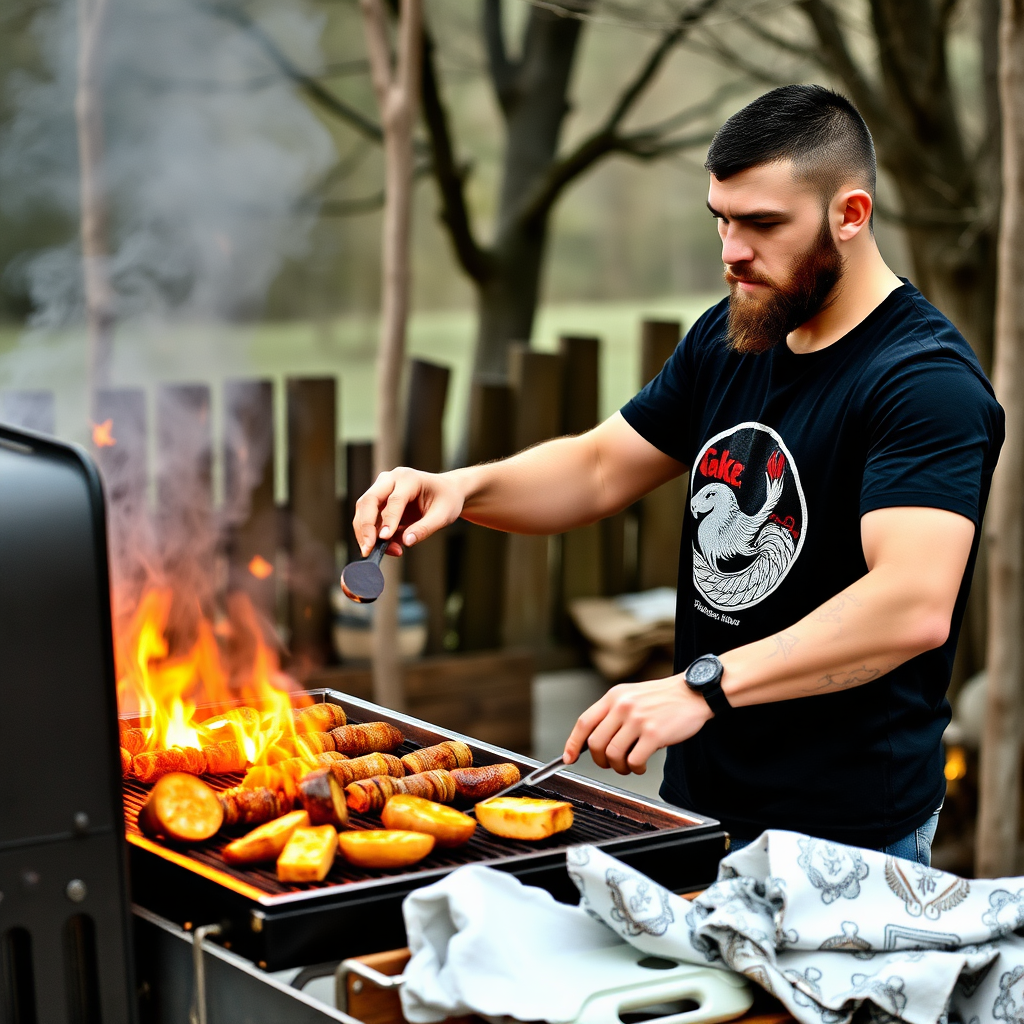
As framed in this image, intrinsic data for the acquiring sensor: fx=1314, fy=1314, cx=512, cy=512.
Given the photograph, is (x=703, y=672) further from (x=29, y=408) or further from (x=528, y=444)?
(x=528, y=444)

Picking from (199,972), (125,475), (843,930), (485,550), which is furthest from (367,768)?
(485,550)

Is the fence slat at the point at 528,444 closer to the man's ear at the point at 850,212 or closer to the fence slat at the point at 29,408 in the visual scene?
the fence slat at the point at 29,408

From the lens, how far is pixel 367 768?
1.96 meters

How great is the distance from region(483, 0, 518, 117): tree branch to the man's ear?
4253mm

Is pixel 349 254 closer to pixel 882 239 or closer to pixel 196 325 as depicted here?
pixel 196 325

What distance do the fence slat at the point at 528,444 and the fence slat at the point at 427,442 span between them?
33cm

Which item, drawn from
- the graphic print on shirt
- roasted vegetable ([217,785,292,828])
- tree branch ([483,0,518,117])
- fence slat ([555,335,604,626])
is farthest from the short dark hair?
tree branch ([483,0,518,117])

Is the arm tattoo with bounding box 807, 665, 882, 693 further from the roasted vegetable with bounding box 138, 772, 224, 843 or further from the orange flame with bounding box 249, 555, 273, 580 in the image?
the orange flame with bounding box 249, 555, 273, 580

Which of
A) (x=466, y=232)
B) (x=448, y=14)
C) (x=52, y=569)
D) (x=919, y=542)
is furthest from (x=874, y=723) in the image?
(x=448, y=14)

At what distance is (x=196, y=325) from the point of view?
216 inches

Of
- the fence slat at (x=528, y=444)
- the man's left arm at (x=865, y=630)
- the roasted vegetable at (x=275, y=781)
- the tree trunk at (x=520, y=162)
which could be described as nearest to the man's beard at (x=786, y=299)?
the man's left arm at (x=865, y=630)

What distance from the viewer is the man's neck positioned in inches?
78.4

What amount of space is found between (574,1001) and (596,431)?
1.27 metres

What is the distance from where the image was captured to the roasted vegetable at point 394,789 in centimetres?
183
